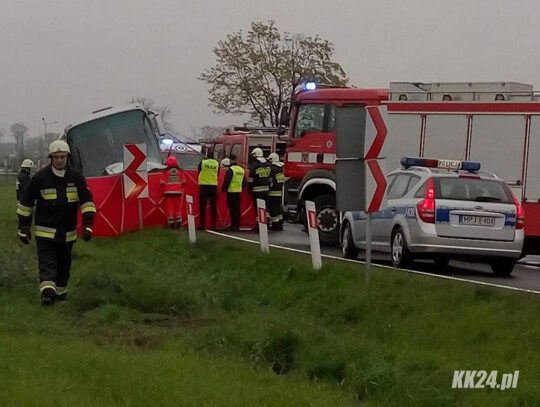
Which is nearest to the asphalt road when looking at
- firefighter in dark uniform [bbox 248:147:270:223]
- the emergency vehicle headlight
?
firefighter in dark uniform [bbox 248:147:270:223]

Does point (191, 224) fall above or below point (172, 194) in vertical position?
below

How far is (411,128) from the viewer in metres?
18.9

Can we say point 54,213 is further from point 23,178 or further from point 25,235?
point 23,178

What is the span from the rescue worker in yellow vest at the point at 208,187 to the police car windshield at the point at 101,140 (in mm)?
3470

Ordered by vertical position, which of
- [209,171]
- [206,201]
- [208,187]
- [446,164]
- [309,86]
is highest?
[309,86]

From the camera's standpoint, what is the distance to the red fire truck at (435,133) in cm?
1752

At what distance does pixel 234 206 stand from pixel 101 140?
4.38 meters

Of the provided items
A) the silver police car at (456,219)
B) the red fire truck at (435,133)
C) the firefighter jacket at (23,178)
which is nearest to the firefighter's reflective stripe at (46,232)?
the silver police car at (456,219)

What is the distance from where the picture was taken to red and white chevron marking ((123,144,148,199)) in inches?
733

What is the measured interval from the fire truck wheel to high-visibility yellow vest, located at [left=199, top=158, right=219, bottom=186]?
2.52 meters

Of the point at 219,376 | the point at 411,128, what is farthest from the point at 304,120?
the point at 219,376

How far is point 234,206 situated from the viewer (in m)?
21.3

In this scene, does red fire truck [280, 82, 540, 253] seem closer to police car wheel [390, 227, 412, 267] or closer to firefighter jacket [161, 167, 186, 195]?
firefighter jacket [161, 167, 186, 195]

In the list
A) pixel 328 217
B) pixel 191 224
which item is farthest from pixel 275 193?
pixel 191 224
